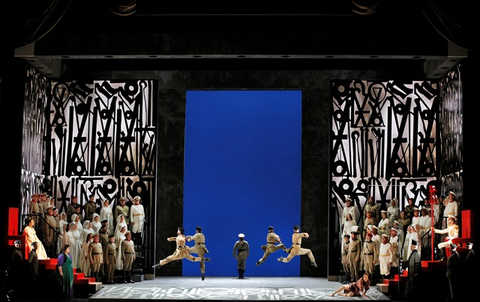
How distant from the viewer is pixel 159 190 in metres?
23.9

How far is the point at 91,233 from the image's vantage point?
64.8ft

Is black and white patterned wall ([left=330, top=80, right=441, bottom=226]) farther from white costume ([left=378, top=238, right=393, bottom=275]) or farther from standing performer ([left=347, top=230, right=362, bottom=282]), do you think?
white costume ([left=378, top=238, right=393, bottom=275])

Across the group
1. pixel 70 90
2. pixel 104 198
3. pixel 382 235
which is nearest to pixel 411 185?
pixel 382 235

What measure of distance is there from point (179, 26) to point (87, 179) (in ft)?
17.0

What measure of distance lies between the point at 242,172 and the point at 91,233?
574 centimetres

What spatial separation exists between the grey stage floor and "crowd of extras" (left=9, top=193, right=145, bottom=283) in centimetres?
64

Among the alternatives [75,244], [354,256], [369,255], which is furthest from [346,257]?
[75,244]

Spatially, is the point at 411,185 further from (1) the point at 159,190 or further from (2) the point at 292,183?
(1) the point at 159,190

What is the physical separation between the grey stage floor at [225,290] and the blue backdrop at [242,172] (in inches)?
81.2

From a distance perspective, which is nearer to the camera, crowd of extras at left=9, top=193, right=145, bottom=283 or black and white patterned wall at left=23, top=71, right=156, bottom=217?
crowd of extras at left=9, top=193, right=145, bottom=283

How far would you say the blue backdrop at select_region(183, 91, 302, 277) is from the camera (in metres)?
23.7

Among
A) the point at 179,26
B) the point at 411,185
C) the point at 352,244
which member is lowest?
the point at 352,244

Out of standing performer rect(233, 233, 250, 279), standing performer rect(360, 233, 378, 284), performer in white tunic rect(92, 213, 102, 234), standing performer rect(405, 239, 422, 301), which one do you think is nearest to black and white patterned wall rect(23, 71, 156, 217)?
performer in white tunic rect(92, 213, 102, 234)

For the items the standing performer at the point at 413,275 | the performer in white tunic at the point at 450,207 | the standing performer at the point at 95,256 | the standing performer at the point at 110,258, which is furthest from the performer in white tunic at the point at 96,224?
the performer in white tunic at the point at 450,207
